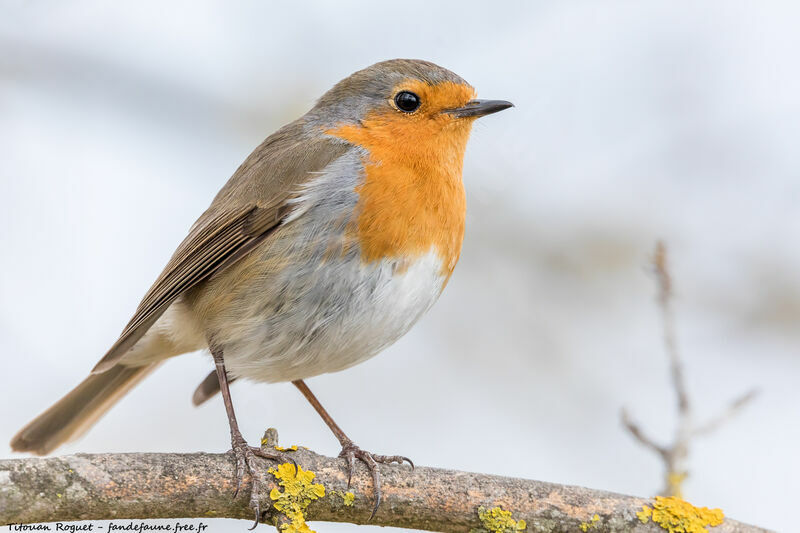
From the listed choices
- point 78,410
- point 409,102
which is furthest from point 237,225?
point 78,410

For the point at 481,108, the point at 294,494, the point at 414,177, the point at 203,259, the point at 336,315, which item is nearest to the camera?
the point at 294,494

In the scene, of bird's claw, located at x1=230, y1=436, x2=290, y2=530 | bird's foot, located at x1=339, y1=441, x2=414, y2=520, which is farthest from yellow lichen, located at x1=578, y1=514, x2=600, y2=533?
bird's claw, located at x1=230, y1=436, x2=290, y2=530

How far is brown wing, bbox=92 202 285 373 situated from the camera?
3845mm

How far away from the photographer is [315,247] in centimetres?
362

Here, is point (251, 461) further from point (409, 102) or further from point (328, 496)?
point (409, 102)

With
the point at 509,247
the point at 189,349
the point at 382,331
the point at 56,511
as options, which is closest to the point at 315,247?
the point at 382,331

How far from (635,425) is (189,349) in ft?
6.79

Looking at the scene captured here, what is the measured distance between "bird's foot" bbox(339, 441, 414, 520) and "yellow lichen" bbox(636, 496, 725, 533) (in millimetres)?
905

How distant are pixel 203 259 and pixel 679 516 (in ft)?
7.25

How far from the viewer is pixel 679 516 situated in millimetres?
→ 3256

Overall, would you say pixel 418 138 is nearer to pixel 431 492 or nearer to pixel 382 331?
pixel 382 331

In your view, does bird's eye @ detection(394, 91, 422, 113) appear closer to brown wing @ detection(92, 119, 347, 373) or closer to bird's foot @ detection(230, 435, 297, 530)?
brown wing @ detection(92, 119, 347, 373)

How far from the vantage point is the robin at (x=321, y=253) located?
3.60 m

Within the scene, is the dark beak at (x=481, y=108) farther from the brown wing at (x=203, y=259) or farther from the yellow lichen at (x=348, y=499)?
the yellow lichen at (x=348, y=499)
